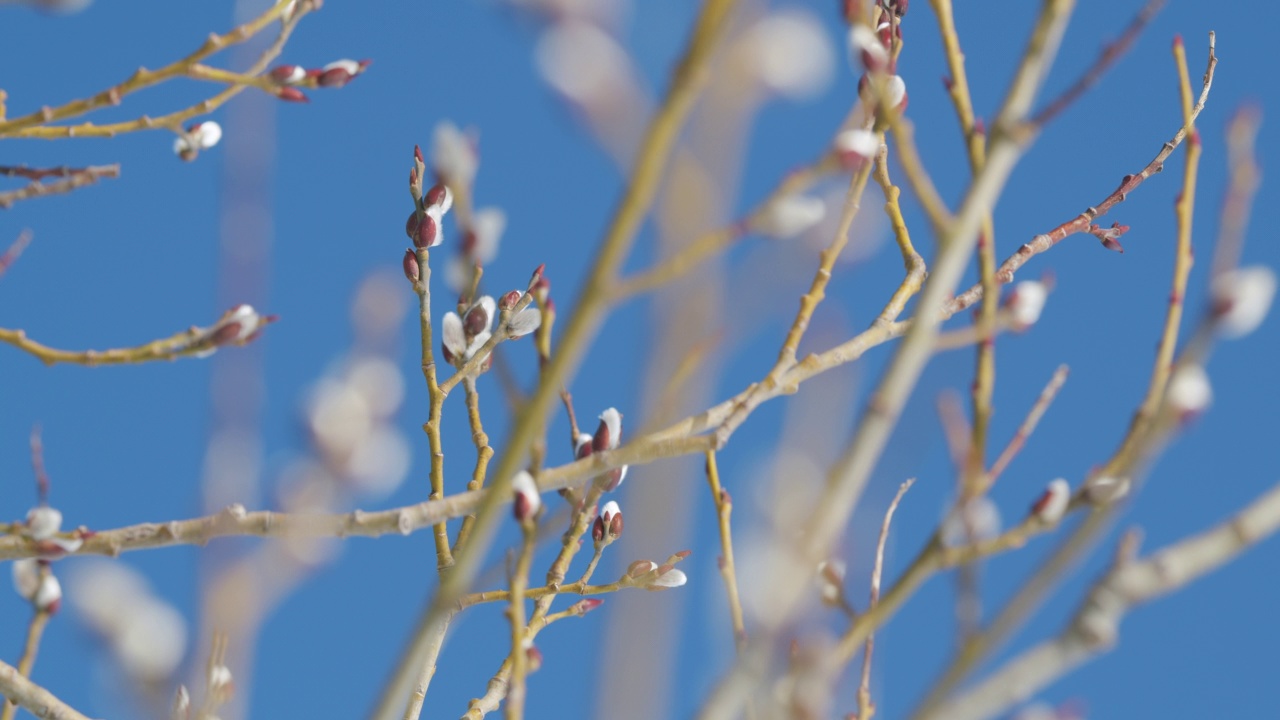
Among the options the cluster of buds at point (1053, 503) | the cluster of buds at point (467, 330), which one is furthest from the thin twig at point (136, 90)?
the cluster of buds at point (1053, 503)

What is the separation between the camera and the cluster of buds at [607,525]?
1979mm

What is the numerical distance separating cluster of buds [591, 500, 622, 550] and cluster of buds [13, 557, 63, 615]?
0.93 metres

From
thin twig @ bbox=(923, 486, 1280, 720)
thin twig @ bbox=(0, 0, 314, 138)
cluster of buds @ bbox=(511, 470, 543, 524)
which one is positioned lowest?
thin twig @ bbox=(923, 486, 1280, 720)

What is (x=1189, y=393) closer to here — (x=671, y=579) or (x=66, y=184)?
(x=671, y=579)

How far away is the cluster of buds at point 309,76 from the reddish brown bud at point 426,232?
414 mm

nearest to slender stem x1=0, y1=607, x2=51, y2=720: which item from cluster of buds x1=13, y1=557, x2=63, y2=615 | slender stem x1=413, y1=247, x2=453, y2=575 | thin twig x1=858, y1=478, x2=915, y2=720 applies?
cluster of buds x1=13, y1=557, x2=63, y2=615

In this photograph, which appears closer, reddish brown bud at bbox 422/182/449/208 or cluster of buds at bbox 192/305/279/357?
cluster of buds at bbox 192/305/279/357

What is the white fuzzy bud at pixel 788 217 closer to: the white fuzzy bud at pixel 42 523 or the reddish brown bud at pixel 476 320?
the reddish brown bud at pixel 476 320

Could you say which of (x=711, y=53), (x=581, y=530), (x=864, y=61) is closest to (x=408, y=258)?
(x=581, y=530)

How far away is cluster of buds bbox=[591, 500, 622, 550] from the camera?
6.49 feet

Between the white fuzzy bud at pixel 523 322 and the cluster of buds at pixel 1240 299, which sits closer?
the cluster of buds at pixel 1240 299

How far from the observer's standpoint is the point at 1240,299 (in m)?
1.05

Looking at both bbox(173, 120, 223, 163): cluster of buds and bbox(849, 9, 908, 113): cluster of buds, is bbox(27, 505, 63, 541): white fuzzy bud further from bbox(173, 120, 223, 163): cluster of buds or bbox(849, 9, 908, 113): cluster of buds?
bbox(849, 9, 908, 113): cluster of buds

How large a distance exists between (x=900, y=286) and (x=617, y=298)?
3.29 feet
